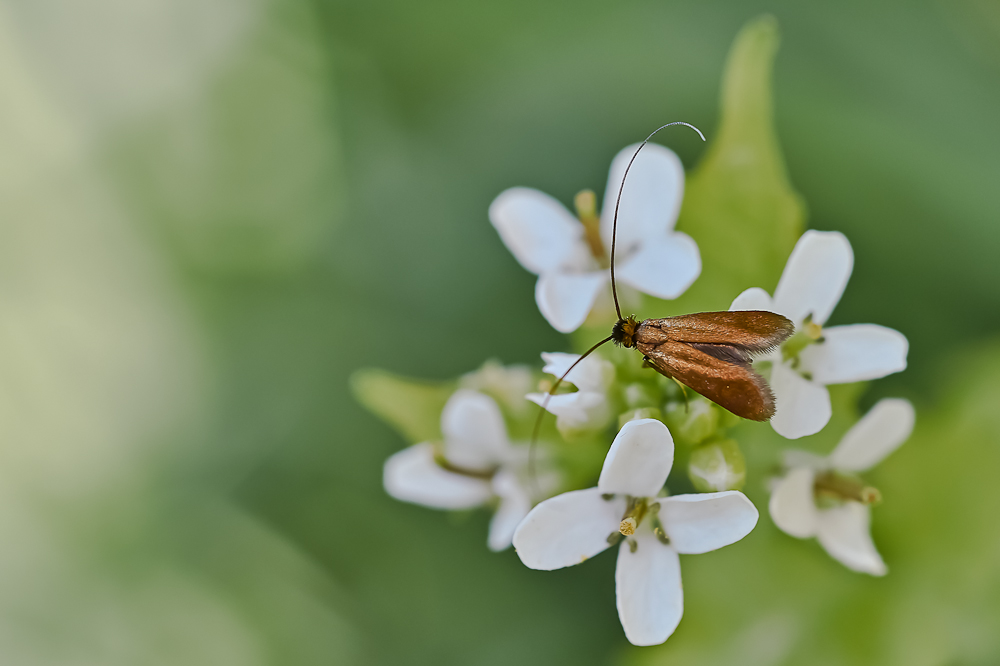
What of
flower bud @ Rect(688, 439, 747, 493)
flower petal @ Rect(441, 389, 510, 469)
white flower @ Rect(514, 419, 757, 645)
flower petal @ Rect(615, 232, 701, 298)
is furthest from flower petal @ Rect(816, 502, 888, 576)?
flower petal @ Rect(441, 389, 510, 469)

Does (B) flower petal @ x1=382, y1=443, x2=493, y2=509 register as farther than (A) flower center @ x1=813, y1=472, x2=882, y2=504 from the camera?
Yes

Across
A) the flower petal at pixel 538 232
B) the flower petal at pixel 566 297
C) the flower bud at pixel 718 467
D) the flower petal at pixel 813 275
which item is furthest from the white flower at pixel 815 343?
the flower petal at pixel 538 232

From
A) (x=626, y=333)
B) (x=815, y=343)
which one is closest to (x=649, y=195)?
(x=626, y=333)

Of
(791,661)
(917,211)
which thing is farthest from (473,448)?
(917,211)

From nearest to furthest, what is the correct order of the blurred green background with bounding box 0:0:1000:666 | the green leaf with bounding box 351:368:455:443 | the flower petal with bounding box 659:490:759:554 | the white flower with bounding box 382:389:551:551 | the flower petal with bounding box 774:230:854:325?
1. the flower petal with bounding box 659:490:759:554
2. the flower petal with bounding box 774:230:854:325
3. the white flower with bounding box 382:389:551:551
4. the green leaf with bounding box 351:368:455:443
5. the blurred green background with bounding box 0:0:1000:666

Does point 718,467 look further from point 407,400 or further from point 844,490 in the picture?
point 407,400

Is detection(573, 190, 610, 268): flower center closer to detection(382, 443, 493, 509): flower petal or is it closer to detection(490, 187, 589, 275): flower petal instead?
detection(490, 187, 589, 275): flower petal

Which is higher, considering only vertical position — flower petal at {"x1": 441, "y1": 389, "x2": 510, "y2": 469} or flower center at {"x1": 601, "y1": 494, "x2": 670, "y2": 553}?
flower petal at {"x1": 441, "y1": 389, "x2": 510, "y2": 469}

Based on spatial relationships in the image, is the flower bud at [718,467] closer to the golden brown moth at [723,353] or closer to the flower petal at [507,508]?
the golden brown moth at [723,353]

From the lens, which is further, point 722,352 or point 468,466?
point 468,466
